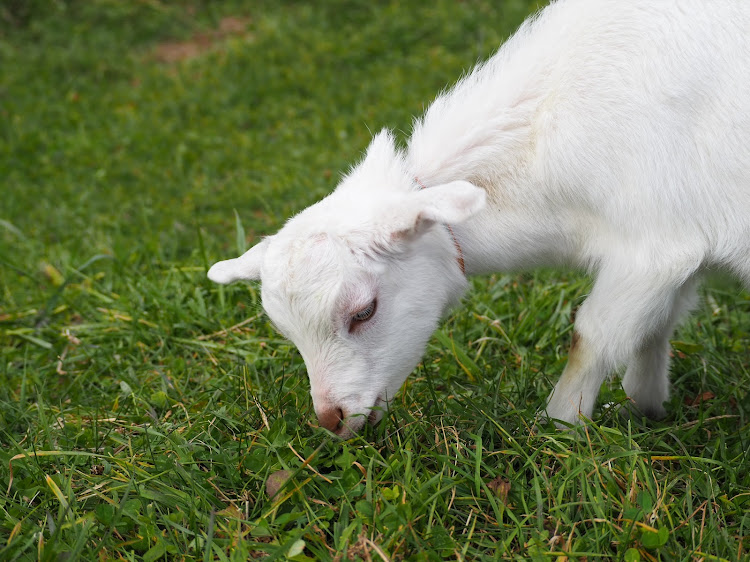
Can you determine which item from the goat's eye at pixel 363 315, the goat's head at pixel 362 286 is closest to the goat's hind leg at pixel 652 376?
the goat's head at pixel 362 286

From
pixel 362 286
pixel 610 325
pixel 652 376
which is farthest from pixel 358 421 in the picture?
pixel 652 376

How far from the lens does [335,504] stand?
3098 mm

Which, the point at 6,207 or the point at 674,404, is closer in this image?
the point at 674,404

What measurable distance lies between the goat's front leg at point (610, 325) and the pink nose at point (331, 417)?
929 millimetres

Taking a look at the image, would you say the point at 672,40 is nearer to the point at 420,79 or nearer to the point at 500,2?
the point at 420,79

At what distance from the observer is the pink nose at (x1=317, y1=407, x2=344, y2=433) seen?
314cm

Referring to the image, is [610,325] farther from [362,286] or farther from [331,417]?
[331,417]

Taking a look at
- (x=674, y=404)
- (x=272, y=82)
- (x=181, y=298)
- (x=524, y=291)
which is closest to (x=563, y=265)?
(x=674, y=404)

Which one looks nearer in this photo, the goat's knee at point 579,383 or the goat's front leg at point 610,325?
the goat's front leg at point 610,325

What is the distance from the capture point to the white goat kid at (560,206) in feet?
10.0

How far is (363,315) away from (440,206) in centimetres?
54

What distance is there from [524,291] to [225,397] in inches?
74.7

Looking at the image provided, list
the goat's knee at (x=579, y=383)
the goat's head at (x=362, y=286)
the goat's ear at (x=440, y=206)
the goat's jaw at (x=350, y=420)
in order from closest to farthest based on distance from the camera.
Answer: the goat's ear at (x=440, y=206), the goat's head at (x=362, y=286), the goat's jaw at (x=350, y=420), the goat's knee at (x=579, y=383)

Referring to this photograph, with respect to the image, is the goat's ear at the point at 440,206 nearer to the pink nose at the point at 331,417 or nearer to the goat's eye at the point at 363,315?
the goat's eye at the point at 363,315
